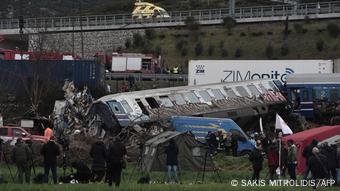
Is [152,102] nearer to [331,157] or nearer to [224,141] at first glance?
[224,141]

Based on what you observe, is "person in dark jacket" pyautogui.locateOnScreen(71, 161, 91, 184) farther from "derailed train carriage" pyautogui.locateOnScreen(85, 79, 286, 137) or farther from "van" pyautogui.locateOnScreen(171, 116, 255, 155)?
"derailed train carriage" pyautogui.locateOnScreen(85, 79, 286, 137)

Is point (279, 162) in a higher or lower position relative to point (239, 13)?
lower

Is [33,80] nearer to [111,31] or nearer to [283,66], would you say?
[283,66]

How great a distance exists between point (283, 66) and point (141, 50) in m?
35.8

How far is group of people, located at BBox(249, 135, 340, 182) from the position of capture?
76.7 feet

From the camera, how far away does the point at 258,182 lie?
25891 millimetres

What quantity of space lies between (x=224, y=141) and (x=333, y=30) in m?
48.5

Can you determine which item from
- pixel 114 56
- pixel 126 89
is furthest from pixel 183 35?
pixel 126 89

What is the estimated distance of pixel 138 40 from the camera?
9075 centimetres

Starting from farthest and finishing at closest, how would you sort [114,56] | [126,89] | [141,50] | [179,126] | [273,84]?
[141,50] → [114,56] → [126,89] → [273,84] → [179,126]

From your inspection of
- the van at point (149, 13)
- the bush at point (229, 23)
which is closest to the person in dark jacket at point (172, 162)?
the bush at point (229, 23)

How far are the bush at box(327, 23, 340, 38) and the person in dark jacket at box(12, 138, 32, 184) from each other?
61.0m

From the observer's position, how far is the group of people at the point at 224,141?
36.7 m

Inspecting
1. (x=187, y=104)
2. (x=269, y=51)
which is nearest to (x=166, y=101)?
(x=187, y=104)
